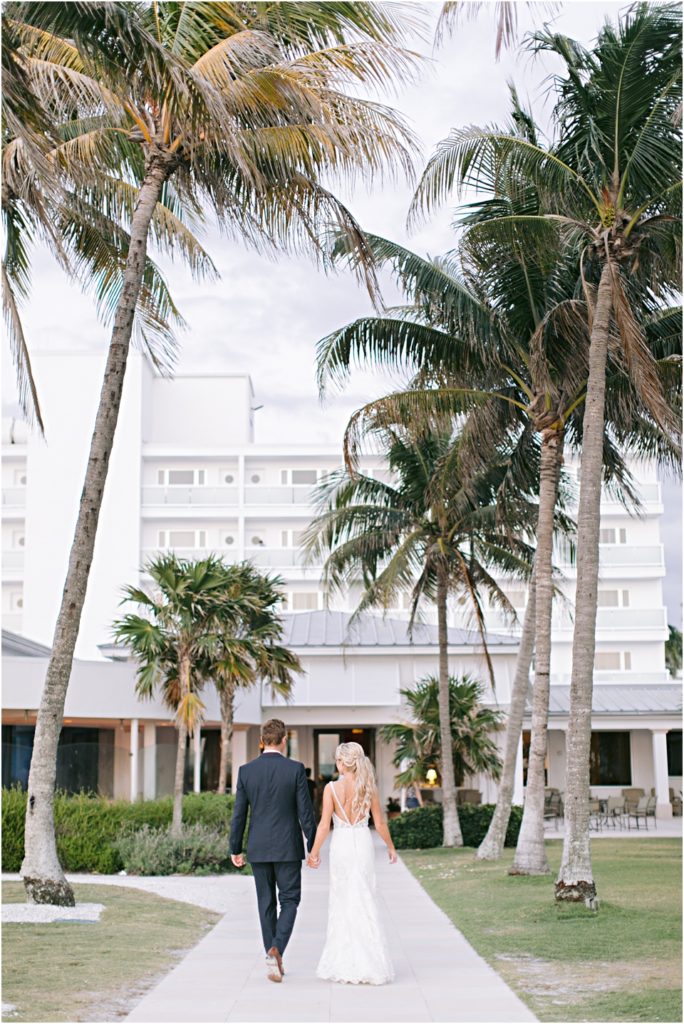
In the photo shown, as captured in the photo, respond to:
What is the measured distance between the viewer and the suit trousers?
30.0ft

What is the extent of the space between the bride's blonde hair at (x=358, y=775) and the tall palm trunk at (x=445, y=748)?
52.0ft

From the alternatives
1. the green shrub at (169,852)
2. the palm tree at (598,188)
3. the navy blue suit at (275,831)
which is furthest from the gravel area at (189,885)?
the navy blue suit at (275,831)

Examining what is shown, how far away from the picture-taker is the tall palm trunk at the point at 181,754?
22.2m

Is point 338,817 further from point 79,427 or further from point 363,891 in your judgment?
point 79,427

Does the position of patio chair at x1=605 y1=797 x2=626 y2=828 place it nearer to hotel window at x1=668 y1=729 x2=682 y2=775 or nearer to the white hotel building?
hotel window at x1=668 y1=729 x2=682 y2=775

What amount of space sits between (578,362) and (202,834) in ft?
35.6

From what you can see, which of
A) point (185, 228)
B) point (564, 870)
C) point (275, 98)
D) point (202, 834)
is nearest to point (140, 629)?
point (202, 834)

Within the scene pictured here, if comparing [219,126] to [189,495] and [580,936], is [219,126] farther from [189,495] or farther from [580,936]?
[189,495]

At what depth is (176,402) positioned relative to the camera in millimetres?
65625

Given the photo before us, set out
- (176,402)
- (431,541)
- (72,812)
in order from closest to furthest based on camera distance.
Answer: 1. (72,812)
2. (431,541)
3. (176,402)

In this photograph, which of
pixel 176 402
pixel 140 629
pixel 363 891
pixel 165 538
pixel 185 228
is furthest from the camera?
pixel 176 402

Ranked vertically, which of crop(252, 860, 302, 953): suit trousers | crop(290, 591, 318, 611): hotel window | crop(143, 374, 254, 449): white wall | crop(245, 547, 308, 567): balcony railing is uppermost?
crop(143, 374, 254, 449): white wall

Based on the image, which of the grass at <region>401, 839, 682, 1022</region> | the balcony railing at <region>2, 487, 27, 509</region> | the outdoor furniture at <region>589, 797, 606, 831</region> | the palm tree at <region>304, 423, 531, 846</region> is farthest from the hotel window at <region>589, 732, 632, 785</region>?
the balcony railing at <region>2, 487, 27, 509</region>

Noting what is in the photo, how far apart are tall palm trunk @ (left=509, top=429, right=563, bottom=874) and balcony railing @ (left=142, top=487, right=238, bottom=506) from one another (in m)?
43.1
